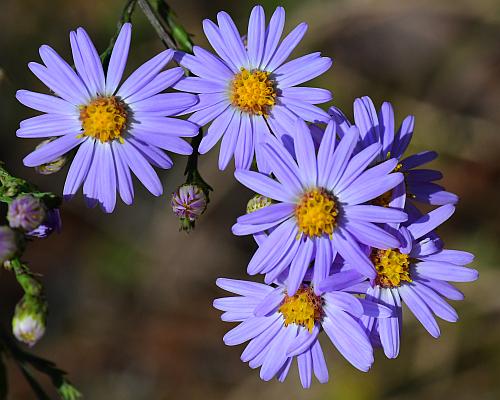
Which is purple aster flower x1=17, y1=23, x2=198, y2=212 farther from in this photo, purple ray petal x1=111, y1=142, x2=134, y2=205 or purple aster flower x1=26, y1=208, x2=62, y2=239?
purple aster flower x1=26, y1=208, x2=62, y2=239

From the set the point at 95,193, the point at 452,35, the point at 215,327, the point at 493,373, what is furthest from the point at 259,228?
the point at 452,35

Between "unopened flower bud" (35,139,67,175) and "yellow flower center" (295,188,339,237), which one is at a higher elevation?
"yellow flower center" (295,188,339,237)

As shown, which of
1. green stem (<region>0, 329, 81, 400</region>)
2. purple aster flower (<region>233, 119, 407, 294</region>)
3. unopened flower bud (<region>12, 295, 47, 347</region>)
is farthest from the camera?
green stem (<region>0, 329, 81, 400</region>)

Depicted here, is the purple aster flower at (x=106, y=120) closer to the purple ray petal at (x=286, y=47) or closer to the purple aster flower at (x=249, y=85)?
the purple aster flower at (x=249, y=85)

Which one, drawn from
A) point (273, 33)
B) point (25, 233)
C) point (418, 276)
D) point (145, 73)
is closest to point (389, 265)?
point (418, 276)

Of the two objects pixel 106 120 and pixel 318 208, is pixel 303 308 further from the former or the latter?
pixel 106 120

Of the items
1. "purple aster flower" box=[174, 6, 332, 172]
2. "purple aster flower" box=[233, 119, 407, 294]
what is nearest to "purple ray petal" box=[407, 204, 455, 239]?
"purple aster flower" box=[233, 119, 407, 294]
